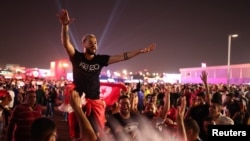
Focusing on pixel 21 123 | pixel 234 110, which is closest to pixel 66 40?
pixel 21 123

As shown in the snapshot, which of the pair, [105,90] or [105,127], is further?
[105,90]

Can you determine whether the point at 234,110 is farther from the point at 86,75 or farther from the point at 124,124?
the point at 86,75

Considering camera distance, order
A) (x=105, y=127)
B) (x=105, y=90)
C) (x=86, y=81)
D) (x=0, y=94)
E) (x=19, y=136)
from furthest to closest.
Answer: (x=0, y=94), (x=105, y=90), (x=19, y=136), (x=105, y=127), (x=86, y=81)

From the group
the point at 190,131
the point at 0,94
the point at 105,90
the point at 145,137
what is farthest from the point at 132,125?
the point at 0,94

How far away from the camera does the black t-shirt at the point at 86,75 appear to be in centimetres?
482

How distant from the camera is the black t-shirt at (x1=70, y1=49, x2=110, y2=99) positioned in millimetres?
4820

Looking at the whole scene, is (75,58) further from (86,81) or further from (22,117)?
(22,117)

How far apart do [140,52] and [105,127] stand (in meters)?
1.30

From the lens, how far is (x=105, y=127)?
527cm

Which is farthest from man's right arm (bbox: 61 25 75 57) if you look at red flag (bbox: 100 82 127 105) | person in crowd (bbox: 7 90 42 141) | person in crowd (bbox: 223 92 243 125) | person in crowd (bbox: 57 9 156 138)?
person in crowd (bbox: 223 92 243 125)

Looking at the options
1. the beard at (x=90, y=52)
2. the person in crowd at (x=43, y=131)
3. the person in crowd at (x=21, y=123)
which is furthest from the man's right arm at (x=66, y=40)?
the person in crowd at (x=21, y=123)

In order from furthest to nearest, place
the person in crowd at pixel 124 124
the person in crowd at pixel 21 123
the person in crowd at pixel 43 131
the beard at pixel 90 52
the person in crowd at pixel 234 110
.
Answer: the person in crowd at pixel 234 110 → the person in crowd at pixel 21 123 → the person in crowd at pixel 124 124 → the beard at pixel 90 52 → the person in crowd at pixel 43 131

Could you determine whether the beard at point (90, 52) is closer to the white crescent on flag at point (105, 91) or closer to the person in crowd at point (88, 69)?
the person in crowd at point (88, 69)

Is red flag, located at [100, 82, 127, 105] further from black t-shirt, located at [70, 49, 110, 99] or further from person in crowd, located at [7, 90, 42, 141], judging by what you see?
black t-shirt, located at [70, 49, 110, 99]
